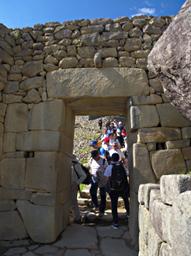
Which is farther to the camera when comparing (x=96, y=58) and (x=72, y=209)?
(x=72, y=209)

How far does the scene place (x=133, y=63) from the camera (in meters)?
4.27

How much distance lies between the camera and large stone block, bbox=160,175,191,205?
147cm

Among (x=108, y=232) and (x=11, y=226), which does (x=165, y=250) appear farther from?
(x=11, y=226)

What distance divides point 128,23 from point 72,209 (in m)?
3.82

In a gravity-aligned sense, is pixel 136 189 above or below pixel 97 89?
below

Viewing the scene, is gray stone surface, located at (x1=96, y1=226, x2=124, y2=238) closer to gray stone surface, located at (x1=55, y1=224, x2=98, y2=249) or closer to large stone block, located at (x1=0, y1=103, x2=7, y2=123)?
gray stone surface, located at (x1=55, y1=224, x2=98, y2=249)

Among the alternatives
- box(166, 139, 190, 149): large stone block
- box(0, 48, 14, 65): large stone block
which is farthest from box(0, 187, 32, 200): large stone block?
box(166, 139, 190, 149): large stone block

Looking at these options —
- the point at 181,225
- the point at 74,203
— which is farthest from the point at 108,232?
the point at 181,225

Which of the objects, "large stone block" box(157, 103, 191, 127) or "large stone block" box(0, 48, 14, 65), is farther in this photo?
"large stone block" box(0, 48, 14, 65)

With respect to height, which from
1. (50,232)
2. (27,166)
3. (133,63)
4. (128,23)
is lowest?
(50,232)

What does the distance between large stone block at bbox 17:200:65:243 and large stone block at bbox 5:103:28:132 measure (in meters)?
1.26

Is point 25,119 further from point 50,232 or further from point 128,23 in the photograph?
point 128,23

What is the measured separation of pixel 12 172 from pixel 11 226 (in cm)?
87

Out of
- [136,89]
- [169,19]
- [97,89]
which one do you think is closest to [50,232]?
[97,89]
